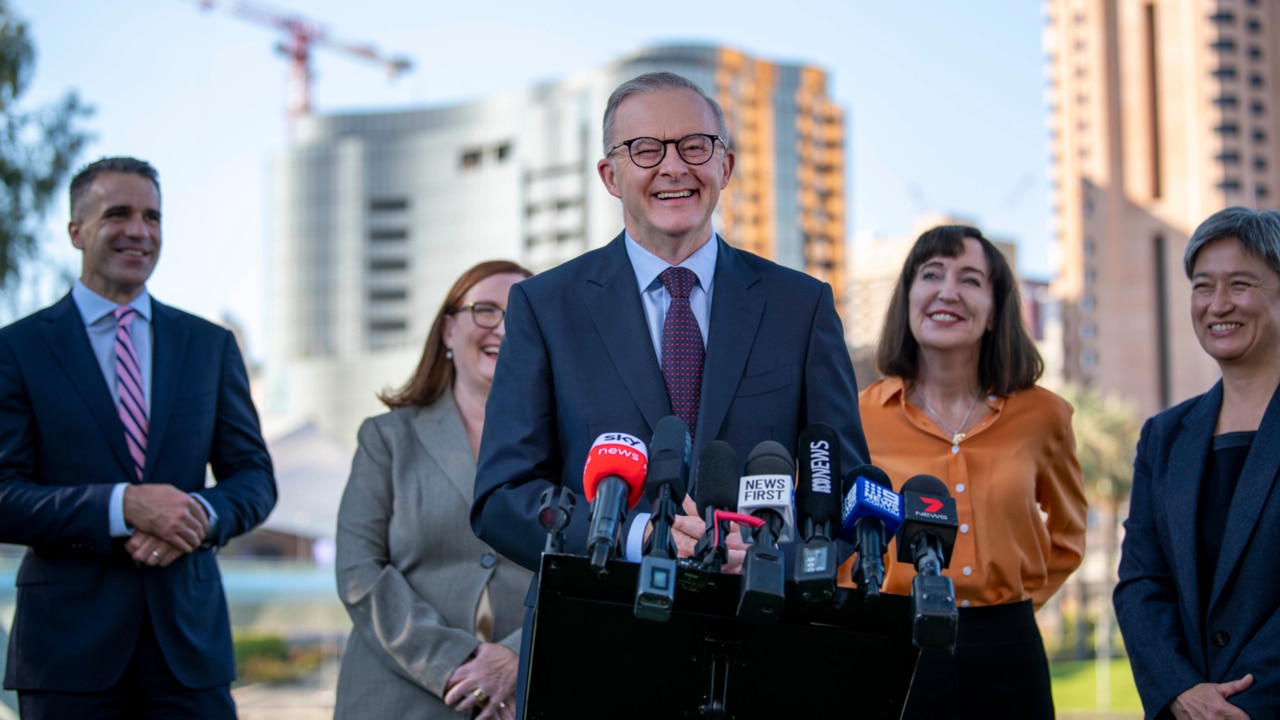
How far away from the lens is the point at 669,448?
2340 mm

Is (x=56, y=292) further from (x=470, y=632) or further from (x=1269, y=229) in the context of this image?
(x=1269, y=229)

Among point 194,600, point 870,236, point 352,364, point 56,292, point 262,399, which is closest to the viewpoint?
point 194,600

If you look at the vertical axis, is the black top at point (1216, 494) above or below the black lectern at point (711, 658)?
above

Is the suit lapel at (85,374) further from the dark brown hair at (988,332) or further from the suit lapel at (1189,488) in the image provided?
the suit lapel at (1189,488)

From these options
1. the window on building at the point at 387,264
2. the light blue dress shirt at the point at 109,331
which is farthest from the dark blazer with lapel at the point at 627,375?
the window on building at the point at 387,264

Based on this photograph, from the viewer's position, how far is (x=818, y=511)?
7.69ft

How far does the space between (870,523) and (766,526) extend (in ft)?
0.85

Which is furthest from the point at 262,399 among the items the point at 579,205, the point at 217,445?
the point at 217,445

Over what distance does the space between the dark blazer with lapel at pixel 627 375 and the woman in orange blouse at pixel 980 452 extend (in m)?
1.43

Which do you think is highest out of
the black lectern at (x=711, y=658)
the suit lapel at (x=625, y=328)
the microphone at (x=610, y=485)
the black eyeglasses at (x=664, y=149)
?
the black eyeglasses at (x=664, y=149)

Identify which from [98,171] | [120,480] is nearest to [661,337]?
[120,480]

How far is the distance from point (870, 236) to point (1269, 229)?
168169mm

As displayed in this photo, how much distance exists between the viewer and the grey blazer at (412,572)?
4406 mm

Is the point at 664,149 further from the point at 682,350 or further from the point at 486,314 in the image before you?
the point at 486,314
